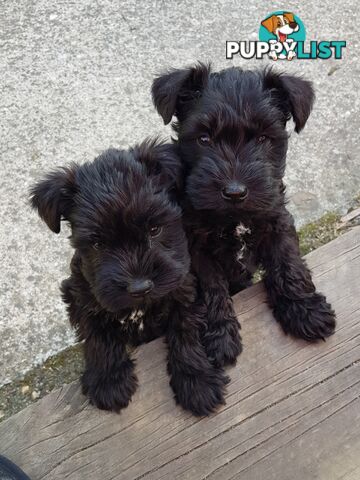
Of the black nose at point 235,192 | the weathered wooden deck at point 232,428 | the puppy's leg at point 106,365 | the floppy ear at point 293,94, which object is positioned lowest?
the weathered wooden deck at point 232,428

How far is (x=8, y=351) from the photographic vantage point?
3336 mm

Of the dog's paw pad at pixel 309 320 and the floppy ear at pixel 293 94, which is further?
the floppy ear at pixel 293 94

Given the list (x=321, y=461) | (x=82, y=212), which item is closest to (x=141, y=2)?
(x=82, y=212)

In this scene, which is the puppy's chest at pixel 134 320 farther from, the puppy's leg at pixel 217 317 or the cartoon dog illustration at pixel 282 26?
the cartoon dog illustration at pixel 282 26

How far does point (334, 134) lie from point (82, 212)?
2508 millimetres

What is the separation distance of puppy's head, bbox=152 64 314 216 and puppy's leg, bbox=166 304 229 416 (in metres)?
0.51

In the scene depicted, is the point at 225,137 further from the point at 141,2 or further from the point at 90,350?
the point at 141,2

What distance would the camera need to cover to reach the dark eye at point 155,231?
2256 millimetres

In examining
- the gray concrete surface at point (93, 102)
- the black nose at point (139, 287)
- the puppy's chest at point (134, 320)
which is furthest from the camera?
the gray concrete surface at point (93, 102)

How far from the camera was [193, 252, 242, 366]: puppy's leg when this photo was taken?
2.51 metres

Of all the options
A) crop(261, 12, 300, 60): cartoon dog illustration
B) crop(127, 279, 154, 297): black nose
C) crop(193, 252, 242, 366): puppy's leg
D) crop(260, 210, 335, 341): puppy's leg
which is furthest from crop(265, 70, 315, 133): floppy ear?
crop(261, 12, 300, 60): cartoon dog illustration
